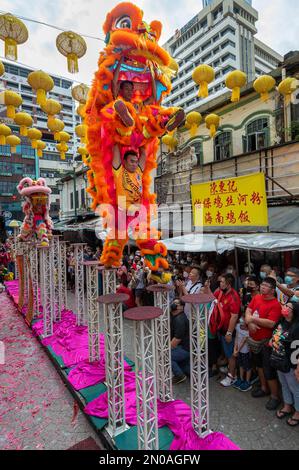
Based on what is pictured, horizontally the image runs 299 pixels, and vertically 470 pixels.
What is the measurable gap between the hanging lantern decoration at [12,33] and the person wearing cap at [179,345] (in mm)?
5211

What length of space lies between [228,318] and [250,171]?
6.87 m

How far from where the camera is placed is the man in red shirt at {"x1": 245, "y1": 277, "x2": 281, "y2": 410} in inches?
153

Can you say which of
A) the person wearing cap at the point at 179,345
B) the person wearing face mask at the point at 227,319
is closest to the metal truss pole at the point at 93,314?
the person wearing cap at the point at 179,345

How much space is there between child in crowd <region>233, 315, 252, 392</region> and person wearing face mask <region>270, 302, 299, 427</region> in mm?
616

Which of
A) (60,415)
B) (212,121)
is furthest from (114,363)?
(212,121)

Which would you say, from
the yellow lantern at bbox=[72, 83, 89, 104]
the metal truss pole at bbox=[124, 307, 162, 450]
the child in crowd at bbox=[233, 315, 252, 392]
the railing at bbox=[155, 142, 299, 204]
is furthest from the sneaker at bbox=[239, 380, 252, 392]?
the yellow lantern at bbox=[72, 83, 89, 104]

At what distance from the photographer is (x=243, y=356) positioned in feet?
14.1

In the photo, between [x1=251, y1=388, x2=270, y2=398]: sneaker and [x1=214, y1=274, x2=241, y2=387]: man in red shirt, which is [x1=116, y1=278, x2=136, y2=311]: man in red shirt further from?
[x1=251, y1=388, x2=270, y2=398]: sneaker

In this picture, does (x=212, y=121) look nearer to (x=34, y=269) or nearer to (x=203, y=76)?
(x=203, y=76)

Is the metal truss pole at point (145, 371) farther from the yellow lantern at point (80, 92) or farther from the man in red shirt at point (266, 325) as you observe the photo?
the yellow lantern at point (80, 92)

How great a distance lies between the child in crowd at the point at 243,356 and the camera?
429 cm

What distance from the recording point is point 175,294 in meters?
6.14
